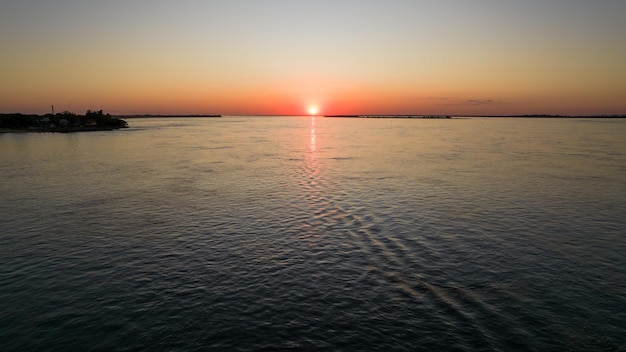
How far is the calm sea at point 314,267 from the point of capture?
17.8m

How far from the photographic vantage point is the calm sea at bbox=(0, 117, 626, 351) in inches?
699

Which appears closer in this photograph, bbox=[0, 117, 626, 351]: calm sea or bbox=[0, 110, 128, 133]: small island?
bbox=[0, 117, 626, 351]: calm sea

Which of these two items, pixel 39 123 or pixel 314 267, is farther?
pixel 39 123

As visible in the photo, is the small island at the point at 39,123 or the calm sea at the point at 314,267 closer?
the calm sea at the point at 314,267

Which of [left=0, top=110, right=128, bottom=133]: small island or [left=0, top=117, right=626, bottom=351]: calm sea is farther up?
[left=0, top=110, right=128, bottom=133]: small island

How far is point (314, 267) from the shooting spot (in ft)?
82.4

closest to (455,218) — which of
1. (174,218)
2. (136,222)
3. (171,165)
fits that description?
(174,218)

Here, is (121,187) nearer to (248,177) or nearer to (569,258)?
(248,177)

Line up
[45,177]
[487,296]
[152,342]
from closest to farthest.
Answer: [152,342], [487,296], [45,177]

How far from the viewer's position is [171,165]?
242ft

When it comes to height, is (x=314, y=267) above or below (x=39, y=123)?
below

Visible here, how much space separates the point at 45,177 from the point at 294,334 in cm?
5996

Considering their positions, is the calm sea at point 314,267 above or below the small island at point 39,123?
below

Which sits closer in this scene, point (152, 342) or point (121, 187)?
point (152, 342)
